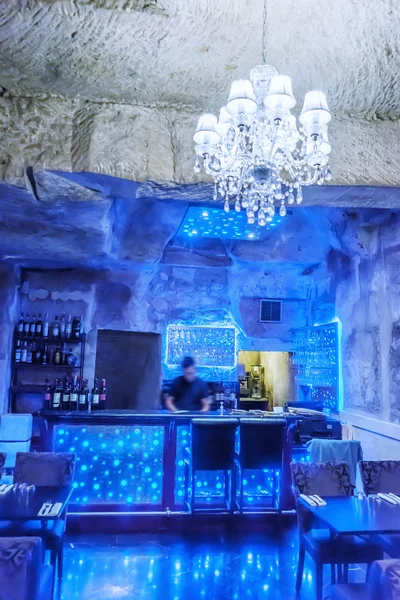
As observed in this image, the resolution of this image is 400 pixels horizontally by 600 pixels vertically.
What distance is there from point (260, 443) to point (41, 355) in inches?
137

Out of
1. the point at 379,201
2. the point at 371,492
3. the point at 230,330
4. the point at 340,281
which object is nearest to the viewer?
the point at 371,492

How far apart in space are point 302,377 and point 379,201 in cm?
417

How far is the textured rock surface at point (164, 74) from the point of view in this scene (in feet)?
7.29

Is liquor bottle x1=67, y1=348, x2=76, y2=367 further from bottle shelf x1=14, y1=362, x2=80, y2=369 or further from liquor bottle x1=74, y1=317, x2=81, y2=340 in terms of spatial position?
liquor bottle x1=74, y1=317, x2=81, y2=340

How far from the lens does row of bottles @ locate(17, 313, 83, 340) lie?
6293mm

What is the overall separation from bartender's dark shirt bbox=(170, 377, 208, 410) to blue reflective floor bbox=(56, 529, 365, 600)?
133cm

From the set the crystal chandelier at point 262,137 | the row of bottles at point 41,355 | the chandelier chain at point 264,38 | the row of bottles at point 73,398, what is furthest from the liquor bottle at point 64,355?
the chandelier chain at point 264,38

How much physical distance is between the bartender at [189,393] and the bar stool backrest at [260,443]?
76 cm

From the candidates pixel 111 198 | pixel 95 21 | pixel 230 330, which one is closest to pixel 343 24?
pixel 95 21

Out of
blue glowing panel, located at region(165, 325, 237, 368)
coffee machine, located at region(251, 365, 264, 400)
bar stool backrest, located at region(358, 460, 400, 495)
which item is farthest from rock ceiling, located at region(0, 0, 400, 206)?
coffee machine, located at region(251, 365, 264, 400)

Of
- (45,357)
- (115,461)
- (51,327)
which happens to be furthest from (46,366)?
(115,461)

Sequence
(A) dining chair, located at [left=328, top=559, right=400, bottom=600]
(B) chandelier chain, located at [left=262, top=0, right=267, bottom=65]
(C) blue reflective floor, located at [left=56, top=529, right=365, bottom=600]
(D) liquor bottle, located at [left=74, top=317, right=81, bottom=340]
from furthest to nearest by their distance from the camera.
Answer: (D) liquor bottle, located at [left=74, top=317, right=81, bottom=340] → (C) blue reflective floor, located at [left=56, top=529, right=365, bottom=600] → (B) chandelier chain, located at [left=262, top=0, right=267, bottom=65] → (A) dining chair, located at [left=328, top=559, right=400, bottom=600]

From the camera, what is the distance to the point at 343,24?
2.27 metres

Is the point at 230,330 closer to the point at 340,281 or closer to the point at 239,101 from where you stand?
the point at 340,281
